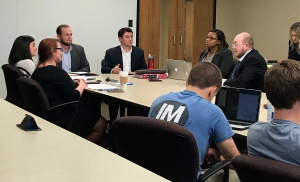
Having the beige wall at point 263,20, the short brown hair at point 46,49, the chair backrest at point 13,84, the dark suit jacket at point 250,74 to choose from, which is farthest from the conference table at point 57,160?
the beige wall at point 263,20

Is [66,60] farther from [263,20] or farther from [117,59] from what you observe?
[263,20]

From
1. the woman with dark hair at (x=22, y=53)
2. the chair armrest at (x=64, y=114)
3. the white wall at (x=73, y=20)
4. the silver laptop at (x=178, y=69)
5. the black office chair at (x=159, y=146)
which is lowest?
the chair armrest at (x=64, y=114)

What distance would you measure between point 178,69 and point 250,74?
1005 mm

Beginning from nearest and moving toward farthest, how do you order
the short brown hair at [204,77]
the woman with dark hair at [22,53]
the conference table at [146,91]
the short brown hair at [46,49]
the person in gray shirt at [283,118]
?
the person in gray shirt at [283,118] → the short brown hair at [204,77] → the conference table at [146,91] → the short brown hair at [46,49] → the woman with dark hair at [22,53]

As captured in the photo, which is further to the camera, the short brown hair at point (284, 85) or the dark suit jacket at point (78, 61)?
the dark suit jacket at point (78, 61)

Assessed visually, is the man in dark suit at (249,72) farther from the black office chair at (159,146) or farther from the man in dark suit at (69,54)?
the man in dark suit at (69,54)

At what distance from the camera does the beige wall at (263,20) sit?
7.55 metres

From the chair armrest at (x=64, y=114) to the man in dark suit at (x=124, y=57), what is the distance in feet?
6.35

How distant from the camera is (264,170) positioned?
1.37 meters

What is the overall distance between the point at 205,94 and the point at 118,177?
1045 mm

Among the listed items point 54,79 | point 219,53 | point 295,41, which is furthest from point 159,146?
point 295,41

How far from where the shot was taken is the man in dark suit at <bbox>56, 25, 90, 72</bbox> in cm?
545

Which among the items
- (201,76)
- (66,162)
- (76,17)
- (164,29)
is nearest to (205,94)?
(201,76)

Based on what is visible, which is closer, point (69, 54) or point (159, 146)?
point (159, 146)
